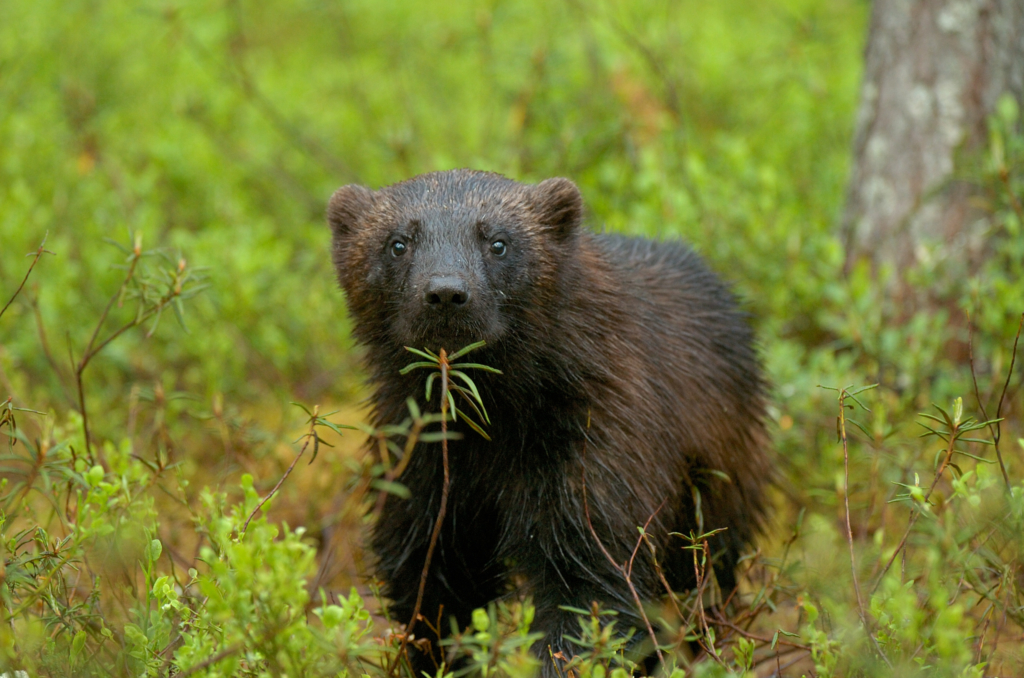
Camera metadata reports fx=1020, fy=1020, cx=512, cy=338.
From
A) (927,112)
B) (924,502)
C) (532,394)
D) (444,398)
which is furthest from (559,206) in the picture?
(927,112)

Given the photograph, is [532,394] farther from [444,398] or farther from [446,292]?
[444,398]

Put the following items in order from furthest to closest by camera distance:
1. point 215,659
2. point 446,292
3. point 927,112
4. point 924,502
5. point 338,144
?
point 338,144
point 927,112
point 446,292
point 924,502
point 215,659

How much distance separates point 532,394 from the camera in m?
3.80

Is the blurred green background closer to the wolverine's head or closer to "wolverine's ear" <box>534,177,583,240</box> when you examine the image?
the wolverine's head

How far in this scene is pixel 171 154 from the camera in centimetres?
816

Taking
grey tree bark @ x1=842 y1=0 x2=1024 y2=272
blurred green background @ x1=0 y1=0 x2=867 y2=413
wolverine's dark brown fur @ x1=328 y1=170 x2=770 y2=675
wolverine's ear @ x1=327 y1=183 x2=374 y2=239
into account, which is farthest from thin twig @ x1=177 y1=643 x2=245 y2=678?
grey tree bark @ x1=842 y1=0 x2=1024 y2=272

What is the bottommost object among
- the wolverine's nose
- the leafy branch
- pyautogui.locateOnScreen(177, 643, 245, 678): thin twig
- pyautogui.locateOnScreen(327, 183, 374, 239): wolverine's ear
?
pyautogui.locateOnScreen(177, 643, 245, 678): thin twig

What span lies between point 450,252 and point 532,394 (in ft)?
2.00

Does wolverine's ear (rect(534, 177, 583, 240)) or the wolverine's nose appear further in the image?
wolverine's ear (rect(534, 177, 583, 240))

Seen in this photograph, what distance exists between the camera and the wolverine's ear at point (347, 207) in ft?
14.0

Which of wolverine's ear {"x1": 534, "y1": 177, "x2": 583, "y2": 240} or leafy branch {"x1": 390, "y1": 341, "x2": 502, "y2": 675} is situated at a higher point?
wolverine's ear {"x1": 534, "y1": 177, "x2": 583, "y2": 240}

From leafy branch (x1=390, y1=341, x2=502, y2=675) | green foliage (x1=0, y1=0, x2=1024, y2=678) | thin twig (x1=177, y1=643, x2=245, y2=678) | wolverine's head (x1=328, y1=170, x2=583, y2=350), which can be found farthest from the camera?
wolverine's head (x1=328, y1=170, x2=583, y2=350)

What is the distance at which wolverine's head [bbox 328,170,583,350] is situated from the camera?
3588mm

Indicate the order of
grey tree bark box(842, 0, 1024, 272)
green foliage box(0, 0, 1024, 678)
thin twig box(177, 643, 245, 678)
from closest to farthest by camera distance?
thin twig box(177, 643, 245, 678) < green foliage box(0, 0, 1024, 678) < grey tree bark box(842, 0, 1024, 272)
